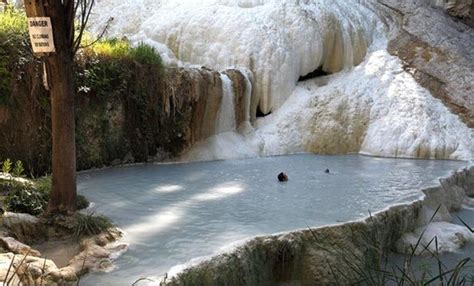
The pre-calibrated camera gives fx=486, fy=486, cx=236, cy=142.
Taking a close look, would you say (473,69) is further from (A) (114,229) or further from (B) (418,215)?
(A) (114,229)

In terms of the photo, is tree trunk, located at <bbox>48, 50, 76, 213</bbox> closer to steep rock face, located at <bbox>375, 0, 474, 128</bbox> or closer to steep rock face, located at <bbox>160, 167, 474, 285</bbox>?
steep rock face, located at <bbox>160, 167, 474, 285</bbox>

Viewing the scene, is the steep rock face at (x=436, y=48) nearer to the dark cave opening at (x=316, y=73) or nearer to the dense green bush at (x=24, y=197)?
the dark cave opening at (x=316, y=73)

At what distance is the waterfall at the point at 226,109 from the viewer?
33.2 feet

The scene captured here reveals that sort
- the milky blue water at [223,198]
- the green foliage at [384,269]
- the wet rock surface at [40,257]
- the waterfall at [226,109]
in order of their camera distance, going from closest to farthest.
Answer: the green foliage at [384,269]
the wet rock surface at [40,257]
the milky blue water at [223,198]
the waterfall at [226,109]

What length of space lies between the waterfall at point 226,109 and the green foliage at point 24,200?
217 inches

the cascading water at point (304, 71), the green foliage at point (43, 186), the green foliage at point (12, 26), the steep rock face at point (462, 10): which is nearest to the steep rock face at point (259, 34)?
the cascading water at point (304, 71)

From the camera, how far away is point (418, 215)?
5.80 metres

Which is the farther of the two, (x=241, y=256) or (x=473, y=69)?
(x=473, y=69)

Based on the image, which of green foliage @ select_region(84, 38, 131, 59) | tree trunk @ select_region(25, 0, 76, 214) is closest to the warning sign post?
tree trunk @ select_region(25, 0, 76, 214)

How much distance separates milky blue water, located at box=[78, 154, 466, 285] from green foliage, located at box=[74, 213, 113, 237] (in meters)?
0.23

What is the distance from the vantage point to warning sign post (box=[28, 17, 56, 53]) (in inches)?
166

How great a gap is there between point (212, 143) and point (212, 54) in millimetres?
3012

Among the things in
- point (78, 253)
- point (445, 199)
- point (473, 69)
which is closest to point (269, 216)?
point (78, 253)

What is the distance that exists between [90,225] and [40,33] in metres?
1.76
